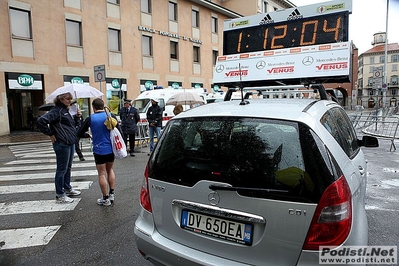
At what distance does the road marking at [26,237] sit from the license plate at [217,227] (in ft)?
7.45

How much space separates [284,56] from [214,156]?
3973mm

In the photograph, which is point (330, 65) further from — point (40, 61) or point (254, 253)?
point (40, 61)

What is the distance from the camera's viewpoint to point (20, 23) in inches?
648

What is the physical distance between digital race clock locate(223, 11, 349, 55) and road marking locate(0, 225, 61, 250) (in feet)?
16.7

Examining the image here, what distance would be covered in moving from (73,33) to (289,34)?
56.3 feet

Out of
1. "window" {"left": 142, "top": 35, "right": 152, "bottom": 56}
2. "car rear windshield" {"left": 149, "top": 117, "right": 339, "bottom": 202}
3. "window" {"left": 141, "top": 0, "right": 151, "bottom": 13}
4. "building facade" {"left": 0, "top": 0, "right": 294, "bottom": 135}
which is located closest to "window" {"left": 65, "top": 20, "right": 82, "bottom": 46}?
"building facade" {"left": 0, "top": 0, "right": 294, "bottom": 135}

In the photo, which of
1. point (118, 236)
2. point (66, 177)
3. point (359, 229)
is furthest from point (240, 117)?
point (66, 177)

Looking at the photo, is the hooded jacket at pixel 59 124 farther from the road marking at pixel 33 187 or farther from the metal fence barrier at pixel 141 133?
the metal fence barrier at pixel 141 133

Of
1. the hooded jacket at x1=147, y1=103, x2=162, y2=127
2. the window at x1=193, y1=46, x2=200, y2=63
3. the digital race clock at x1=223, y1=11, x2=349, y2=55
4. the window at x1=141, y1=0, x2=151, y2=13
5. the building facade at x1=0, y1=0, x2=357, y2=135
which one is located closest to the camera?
the digital race clock at x1=223, y1=11, x2=349, y2=55

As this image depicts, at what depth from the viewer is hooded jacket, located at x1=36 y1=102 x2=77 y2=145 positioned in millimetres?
4367

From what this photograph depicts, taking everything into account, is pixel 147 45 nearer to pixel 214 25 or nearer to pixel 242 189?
pixel 214 25

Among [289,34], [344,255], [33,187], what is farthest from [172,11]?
[344,255]

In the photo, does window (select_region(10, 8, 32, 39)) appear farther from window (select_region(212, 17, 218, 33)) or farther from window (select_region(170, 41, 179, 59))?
window (select_region(212, 17, 218, 33))

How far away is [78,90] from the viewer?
571cm
